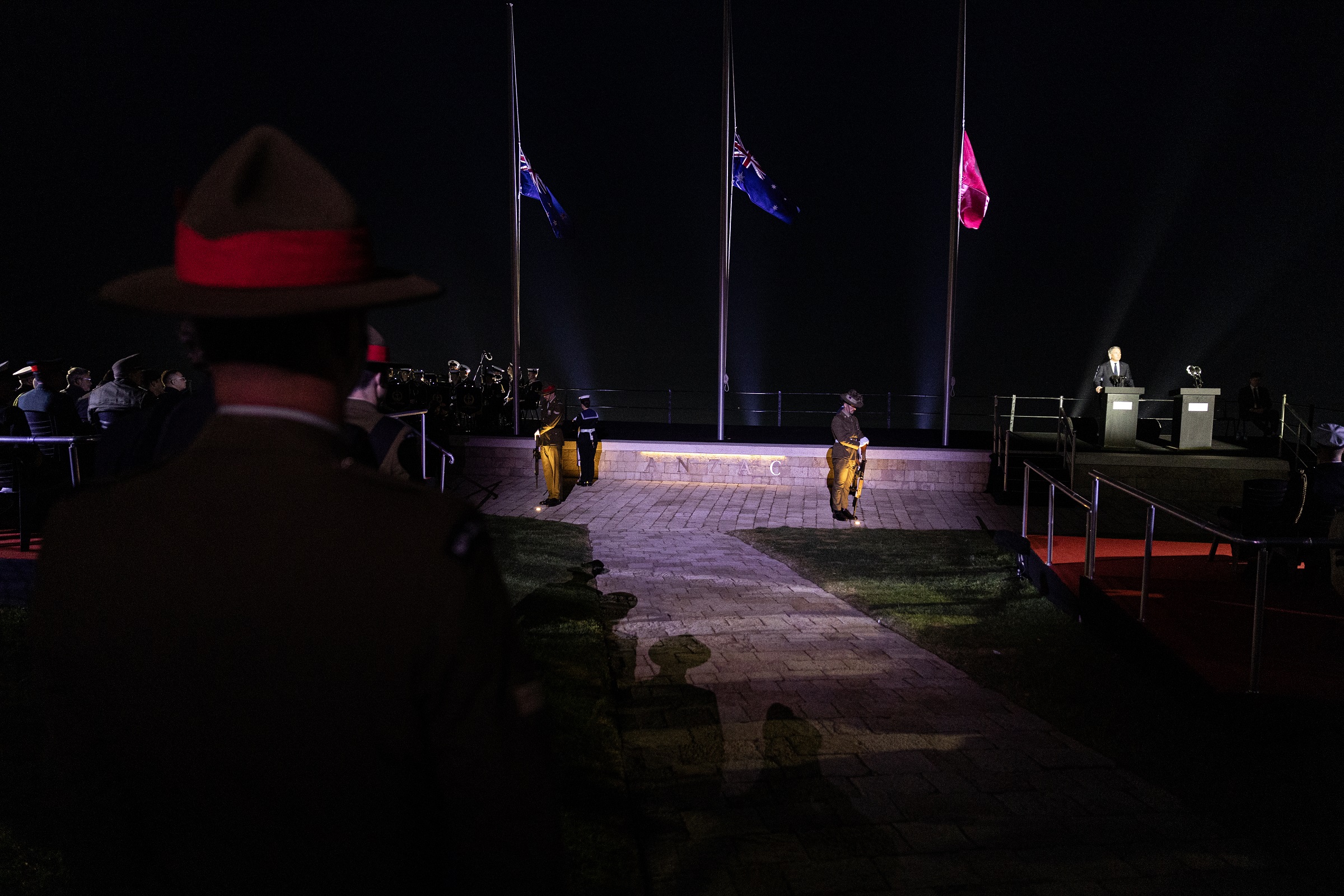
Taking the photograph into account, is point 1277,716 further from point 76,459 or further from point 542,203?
point 542,203

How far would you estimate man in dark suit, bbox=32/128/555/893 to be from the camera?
100 centimetres

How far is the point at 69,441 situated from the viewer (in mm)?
6793

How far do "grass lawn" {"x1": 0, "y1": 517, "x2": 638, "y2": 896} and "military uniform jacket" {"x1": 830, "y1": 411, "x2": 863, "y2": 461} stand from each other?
17.1ft

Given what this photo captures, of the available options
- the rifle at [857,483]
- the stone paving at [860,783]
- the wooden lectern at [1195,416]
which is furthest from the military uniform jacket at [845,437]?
the wooden lectern at [1195,416]

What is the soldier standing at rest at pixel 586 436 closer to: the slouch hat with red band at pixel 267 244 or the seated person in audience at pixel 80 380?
the seated person in audience at pixel 80 380

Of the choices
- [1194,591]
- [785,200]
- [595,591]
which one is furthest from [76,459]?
[785,200]

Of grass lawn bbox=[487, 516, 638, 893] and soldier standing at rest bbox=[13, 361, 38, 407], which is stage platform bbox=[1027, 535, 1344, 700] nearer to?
grass lawn bbox=[487, 516, 638, 893]

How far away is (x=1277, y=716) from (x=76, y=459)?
890cm

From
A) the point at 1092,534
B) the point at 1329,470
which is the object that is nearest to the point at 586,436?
the point at 1092,534

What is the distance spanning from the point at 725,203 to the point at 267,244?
15151mm

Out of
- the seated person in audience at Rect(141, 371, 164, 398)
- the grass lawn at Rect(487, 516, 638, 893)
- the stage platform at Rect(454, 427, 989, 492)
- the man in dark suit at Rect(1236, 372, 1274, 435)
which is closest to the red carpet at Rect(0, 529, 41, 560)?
the seated person in audience at Rect(141, 371, 164, 398)

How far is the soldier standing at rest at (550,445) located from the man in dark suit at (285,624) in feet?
38.4

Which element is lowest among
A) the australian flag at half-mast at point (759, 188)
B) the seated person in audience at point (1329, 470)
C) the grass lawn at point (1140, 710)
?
the grass lawn at point (1140, 710)

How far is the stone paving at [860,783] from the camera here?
304cm
